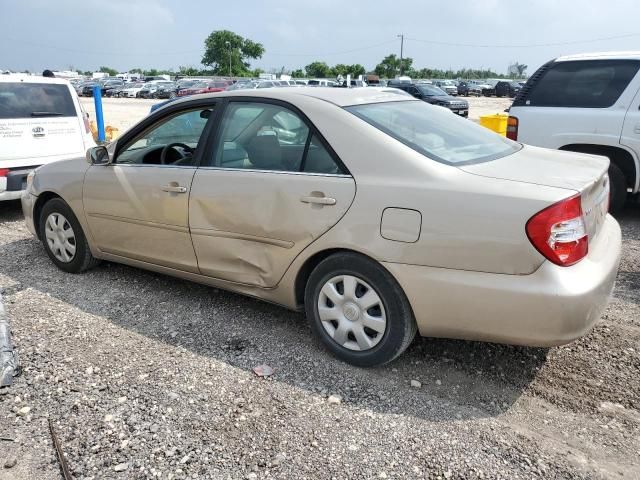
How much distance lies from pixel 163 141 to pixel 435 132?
2.18m

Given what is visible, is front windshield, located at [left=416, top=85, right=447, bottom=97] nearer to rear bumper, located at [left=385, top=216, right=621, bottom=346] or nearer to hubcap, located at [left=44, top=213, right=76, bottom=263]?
hubcap, located at [left=44, top=213, right=76, bottom=263]

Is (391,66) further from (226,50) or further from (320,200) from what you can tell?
(320,200)

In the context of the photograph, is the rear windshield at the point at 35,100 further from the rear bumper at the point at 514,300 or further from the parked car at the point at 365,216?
the rear bumper at the point at 514,300

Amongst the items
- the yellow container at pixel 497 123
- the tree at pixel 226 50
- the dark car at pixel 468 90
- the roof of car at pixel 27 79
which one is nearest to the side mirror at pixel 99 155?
the roof of car at pixel 27 79

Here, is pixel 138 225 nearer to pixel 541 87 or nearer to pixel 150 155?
pixel 150 155

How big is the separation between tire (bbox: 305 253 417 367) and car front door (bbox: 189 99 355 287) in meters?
0.23

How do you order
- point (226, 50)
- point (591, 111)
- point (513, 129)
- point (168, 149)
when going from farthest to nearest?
1. point (226, 50)
2. point (513, 129)
3. point (591, 111)
4. point (168, 149)

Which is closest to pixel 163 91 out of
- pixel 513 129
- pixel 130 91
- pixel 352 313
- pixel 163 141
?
pixel 130 91

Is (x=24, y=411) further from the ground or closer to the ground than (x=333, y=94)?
closer to the ground

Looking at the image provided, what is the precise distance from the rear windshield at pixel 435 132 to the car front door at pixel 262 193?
0.39m

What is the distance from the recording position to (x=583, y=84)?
20.6ft

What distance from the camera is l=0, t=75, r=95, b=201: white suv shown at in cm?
657

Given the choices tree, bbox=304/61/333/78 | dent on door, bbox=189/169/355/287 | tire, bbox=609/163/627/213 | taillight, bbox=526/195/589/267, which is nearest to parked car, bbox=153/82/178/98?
tree, bbox=304/61/333/78

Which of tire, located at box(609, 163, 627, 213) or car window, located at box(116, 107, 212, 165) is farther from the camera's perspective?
tire, located at box(609, 163, 627, 213)
